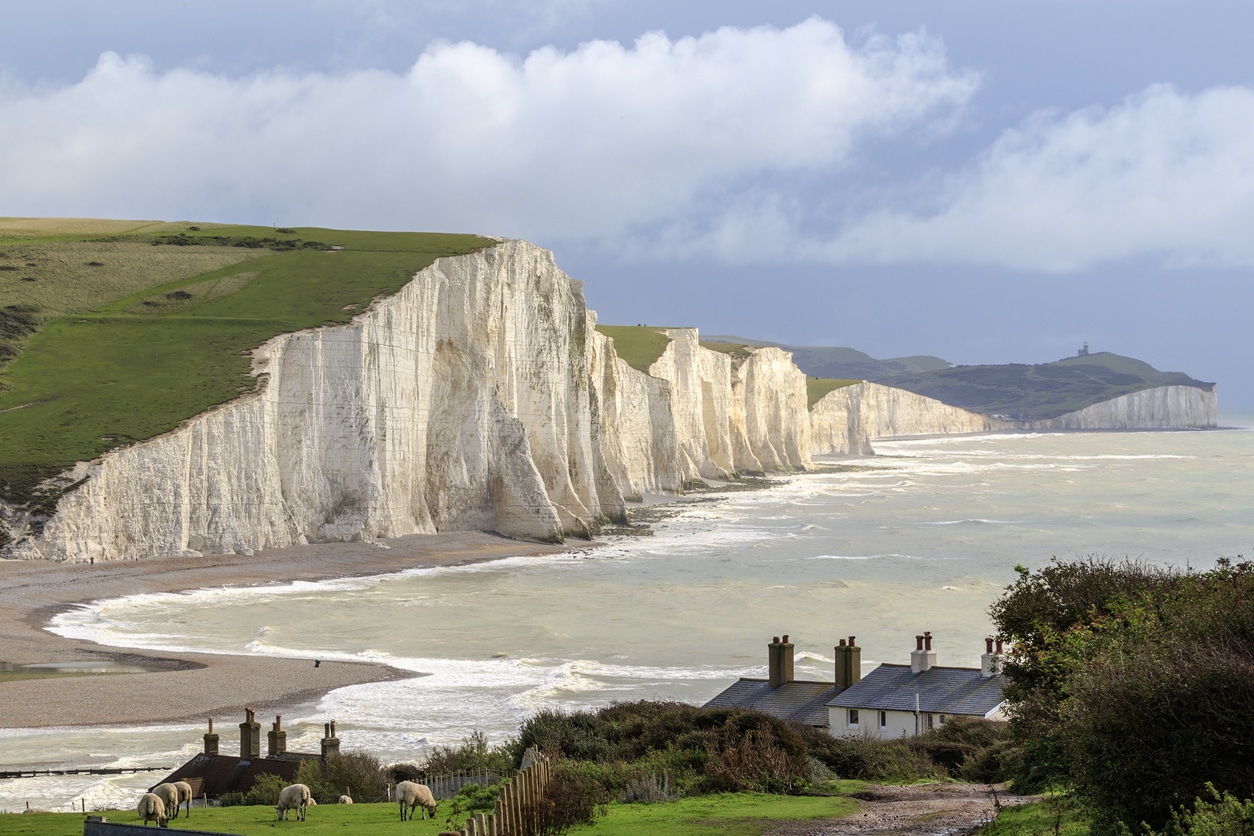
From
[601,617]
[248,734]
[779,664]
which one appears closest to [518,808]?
[248,734]

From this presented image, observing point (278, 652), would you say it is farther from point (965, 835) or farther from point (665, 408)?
point (665, 408)

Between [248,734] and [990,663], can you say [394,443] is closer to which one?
[248,734]

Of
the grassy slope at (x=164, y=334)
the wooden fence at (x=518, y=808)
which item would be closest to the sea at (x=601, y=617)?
the wooden fence at (x=518, y=808)

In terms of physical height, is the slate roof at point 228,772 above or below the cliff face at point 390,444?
below

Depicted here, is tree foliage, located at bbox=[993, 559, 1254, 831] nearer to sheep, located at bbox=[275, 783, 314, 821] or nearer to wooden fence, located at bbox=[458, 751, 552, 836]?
wooden fence, located at bbox=[458, 751, 552, 836]

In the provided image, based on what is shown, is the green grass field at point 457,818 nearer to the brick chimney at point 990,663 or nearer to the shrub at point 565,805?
the shrub at point 565,805

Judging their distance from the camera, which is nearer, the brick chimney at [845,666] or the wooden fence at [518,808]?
the wooden fence at [518,808]
